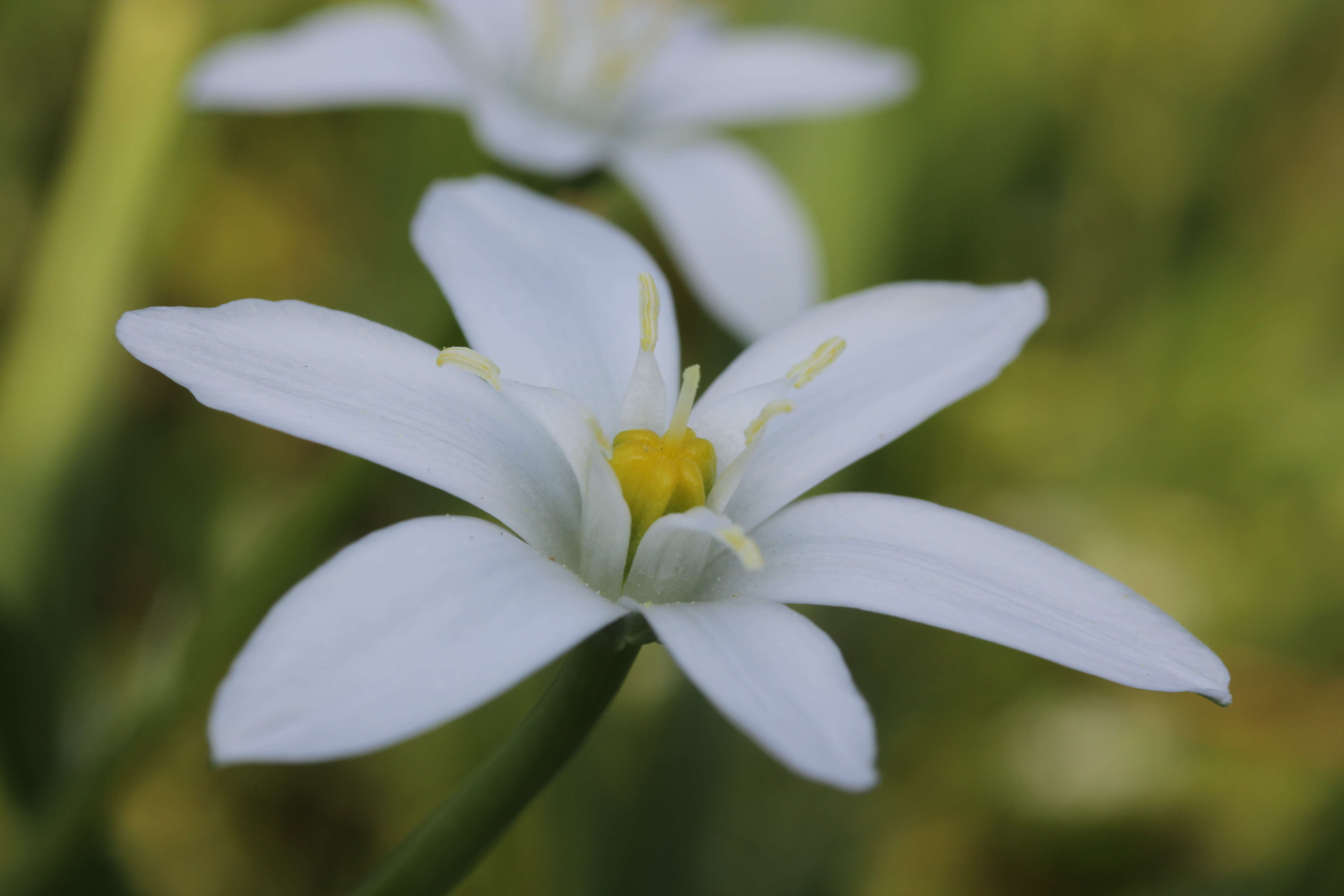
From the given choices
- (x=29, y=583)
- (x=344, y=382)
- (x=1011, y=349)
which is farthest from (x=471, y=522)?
(x=29, y=583)

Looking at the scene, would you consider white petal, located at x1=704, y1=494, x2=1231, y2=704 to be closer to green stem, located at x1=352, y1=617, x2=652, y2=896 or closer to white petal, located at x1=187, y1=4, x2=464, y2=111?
green stem, located at x1=352, y1=617, x2=652, y2=896

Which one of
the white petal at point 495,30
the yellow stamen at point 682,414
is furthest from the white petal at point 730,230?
the yellow stamen at point 682,414

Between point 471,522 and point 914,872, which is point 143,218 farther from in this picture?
point 914,872

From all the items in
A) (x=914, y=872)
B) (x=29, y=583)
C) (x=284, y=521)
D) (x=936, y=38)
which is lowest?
(x=914, y=872)

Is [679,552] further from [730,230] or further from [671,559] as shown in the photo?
[730,230]

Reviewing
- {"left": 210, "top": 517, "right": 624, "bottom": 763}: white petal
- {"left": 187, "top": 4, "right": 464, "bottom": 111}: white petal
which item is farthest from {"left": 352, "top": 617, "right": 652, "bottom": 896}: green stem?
{"left": 187, "top": 4, "right": 464, "bottom": 111}: white petal

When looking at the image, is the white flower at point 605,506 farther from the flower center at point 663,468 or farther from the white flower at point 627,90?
the white flower at point 627,90
